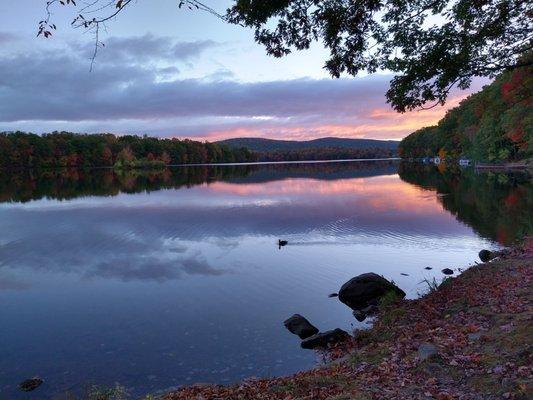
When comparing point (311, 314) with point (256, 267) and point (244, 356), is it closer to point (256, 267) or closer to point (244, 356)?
point (244, 356)

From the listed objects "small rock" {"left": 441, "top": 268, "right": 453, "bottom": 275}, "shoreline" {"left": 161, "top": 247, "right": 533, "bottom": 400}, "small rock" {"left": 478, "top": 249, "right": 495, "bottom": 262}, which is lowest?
"small rock" {"left": 441, "top": 268, "right": 453, "bottom": 275}

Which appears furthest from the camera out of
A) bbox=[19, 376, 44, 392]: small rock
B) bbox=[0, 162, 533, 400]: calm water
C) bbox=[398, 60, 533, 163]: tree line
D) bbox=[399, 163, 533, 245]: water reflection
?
bbox=[398, 60, 533, 163]: tree line

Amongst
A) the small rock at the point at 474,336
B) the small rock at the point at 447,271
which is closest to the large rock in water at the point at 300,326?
the small rock at the point at 474,336

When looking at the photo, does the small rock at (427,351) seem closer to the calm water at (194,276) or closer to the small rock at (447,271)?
the calm water at (194,276)

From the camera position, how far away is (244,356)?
528 inches

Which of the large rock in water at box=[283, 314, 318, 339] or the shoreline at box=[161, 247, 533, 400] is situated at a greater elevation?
the shoreline at box=[161, 247, 533, 400]

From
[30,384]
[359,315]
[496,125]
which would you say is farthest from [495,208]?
[496,125]

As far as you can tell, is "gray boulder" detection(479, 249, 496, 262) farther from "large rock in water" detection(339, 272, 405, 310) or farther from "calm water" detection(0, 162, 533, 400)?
"large rock in water" detection(339, 272, 405, 310)

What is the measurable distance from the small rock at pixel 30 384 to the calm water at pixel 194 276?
175 millimetres

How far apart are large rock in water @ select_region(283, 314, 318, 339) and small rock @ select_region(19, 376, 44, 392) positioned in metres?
7.63

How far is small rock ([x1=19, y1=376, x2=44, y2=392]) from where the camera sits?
37.8 ft

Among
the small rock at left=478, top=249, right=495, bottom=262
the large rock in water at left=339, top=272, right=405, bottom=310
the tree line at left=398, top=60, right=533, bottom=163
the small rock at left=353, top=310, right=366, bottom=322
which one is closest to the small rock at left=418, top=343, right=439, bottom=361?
the small rock at left=353, top=310, right=366, bottom=322

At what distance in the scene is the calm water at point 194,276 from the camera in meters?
13.1

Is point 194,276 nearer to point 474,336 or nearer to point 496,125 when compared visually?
point 474,336
